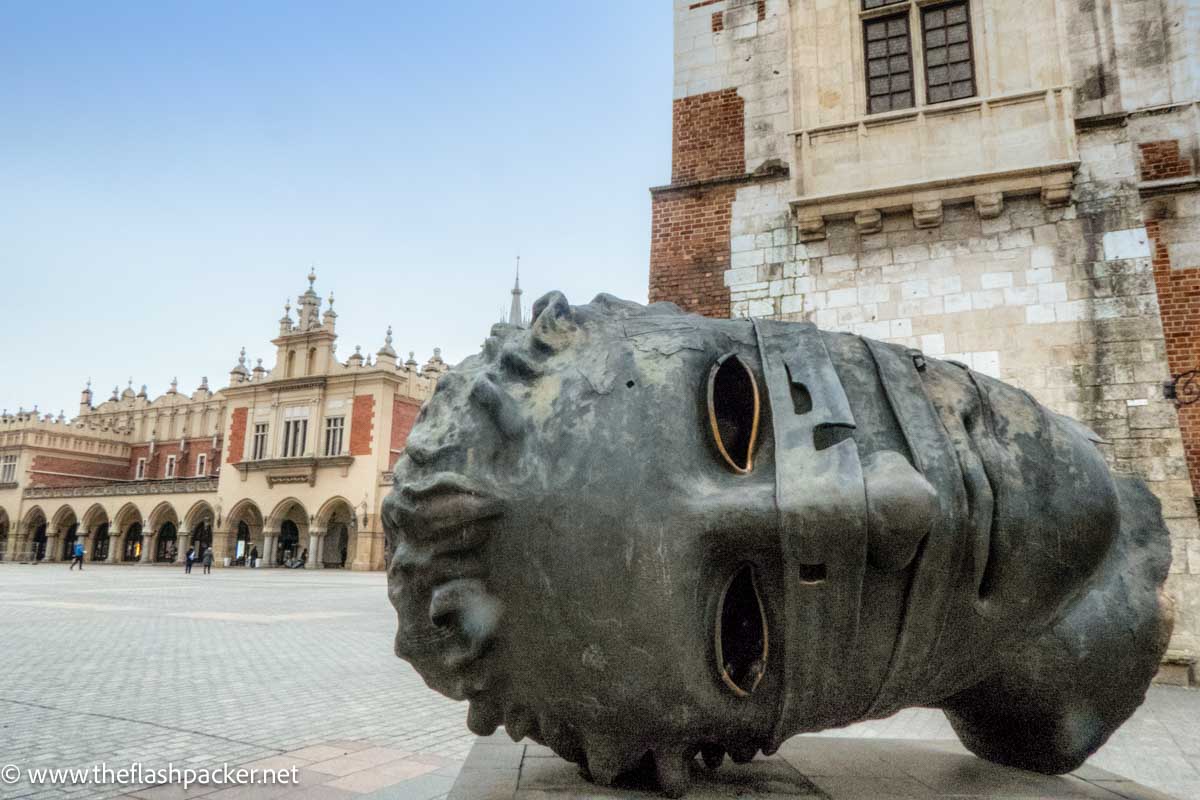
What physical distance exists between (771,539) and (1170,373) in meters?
8.53

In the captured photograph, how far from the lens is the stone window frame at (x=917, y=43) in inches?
374

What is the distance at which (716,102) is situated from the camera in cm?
1079

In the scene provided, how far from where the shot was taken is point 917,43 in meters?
9.98

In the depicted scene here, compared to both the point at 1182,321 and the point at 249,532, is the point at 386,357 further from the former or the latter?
the point at 1182,321

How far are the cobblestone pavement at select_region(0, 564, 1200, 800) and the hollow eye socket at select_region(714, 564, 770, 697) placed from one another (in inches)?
86.8

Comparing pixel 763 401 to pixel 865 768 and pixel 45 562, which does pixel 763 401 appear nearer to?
pixel 865 768

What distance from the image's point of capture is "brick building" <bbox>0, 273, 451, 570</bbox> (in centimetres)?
4003

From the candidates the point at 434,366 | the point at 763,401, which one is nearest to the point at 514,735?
the point at 763,401

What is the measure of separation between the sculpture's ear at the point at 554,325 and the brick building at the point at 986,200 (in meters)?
7.66

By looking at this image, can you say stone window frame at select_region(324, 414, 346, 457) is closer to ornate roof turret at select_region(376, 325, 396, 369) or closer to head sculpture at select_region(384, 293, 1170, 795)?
ornate roof turret at select_region(376, 325, 396, 369)

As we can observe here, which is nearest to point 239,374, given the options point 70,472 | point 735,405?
point 70,472

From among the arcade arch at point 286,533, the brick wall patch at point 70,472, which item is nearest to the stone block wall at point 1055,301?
the arcade arch at point 286,533

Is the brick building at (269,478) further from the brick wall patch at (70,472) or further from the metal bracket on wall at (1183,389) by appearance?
the metal bracket on wall at (1183,389)

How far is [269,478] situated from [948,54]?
39.9 m
